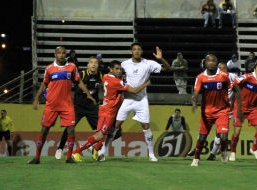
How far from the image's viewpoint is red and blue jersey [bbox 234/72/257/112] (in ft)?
51.3

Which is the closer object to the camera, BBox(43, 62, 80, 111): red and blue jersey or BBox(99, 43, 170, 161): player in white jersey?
BBox(43, 62, 80, 111): red and blue jersey

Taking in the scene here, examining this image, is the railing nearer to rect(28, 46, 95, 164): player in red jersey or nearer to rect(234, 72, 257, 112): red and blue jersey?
rect(28, 46, 95, 164): player in red jersey

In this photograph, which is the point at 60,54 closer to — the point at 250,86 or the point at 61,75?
the point at 61,75

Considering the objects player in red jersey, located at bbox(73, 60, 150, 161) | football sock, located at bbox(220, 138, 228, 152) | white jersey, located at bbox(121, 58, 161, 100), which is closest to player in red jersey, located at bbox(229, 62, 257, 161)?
football sock, located at bbox(220, 138, 228, 152)

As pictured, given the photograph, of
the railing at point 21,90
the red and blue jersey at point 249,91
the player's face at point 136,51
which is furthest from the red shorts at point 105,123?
the railing at point 21,90

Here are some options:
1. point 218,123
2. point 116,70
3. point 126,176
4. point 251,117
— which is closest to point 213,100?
point 218,123

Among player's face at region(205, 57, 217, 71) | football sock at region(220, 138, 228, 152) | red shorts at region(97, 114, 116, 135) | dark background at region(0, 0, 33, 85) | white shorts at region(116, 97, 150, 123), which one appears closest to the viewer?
player's face at region(205, 57, 217, 71)

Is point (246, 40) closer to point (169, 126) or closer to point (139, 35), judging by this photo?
point (139, 35)

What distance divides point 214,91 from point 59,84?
120 inches

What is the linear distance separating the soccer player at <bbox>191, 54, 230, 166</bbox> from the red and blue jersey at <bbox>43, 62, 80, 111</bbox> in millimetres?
2479

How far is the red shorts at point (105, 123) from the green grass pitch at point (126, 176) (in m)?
0.97

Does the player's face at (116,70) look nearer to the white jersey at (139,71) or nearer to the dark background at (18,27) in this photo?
the white jersey at (139,71)

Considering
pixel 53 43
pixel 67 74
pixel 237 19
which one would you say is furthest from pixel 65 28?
pixel 67 74

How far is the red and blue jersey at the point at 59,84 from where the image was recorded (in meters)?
14.1
